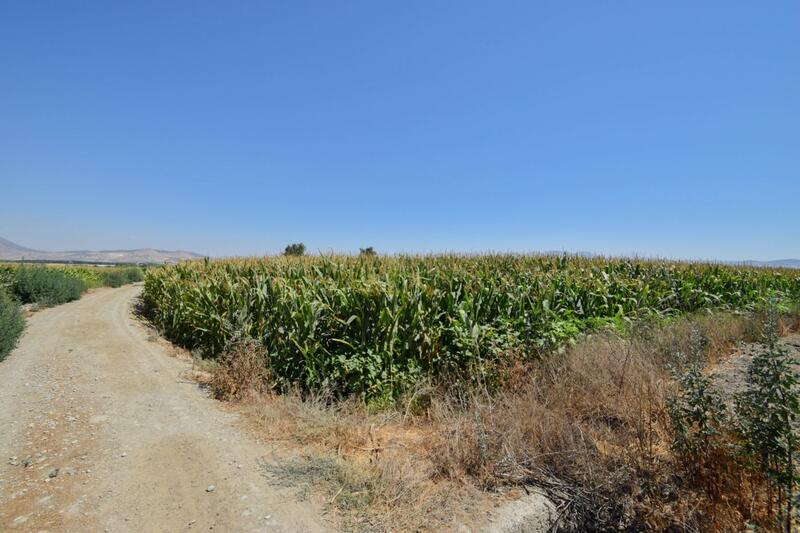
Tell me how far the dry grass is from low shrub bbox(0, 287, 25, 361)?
613 cm

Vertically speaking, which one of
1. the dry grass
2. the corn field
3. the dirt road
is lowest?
the dirt road

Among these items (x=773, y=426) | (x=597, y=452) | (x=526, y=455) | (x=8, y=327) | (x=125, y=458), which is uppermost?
(x=773, y=426)

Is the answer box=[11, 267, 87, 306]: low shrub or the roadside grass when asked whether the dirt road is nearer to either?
the roadside grass

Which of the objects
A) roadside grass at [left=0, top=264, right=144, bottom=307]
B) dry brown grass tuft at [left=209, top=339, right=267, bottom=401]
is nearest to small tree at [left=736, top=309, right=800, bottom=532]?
dry brown grass tuft at [left=209, top=339, right=267, bottom=401]

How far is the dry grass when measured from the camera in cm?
273

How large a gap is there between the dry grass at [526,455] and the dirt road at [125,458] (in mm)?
360

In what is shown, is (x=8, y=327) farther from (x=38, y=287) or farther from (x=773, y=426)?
(x=38, y=287)

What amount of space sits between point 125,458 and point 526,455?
4058mm

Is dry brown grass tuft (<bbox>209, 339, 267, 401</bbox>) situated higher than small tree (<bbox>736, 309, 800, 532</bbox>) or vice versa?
small tree (<bbox>736, 309, 800, 532</bbox>)

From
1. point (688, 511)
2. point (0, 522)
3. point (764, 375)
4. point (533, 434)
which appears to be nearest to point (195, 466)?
point (0, 522)

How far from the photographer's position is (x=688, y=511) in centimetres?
258

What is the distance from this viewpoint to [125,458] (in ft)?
12.0

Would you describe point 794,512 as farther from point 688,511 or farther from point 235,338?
point 235,338

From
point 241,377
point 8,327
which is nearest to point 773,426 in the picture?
point 241,377
